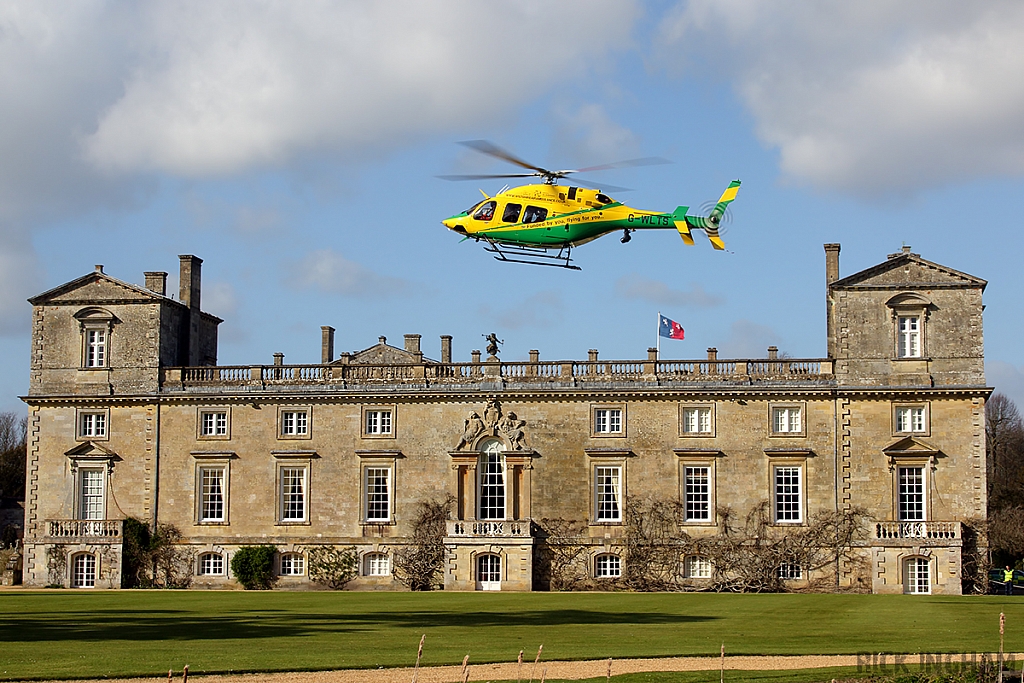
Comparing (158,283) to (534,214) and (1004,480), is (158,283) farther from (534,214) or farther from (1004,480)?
(1004,480)

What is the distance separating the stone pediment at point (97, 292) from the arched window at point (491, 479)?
12.8 meters

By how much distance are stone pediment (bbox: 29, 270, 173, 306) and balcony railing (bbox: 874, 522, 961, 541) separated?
2554 cm

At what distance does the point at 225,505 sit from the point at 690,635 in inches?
1025

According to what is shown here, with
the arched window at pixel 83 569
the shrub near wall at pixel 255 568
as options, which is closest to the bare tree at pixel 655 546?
the shrub near wall at pixel 255 568

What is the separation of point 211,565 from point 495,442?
34.9 ft

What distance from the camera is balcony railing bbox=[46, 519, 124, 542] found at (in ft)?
156

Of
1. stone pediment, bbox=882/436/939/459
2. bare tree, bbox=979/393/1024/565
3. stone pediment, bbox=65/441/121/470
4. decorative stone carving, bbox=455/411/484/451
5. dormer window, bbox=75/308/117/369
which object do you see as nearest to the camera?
stone pediment, bbox=882/436/939/459

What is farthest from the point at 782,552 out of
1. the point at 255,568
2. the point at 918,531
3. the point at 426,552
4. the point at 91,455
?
the point at 91,455

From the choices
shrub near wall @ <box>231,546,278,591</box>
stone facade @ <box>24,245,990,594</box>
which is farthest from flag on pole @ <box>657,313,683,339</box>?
shrub near wall @ <box>231,546,278,591</box>

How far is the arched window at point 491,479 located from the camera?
1836 inches

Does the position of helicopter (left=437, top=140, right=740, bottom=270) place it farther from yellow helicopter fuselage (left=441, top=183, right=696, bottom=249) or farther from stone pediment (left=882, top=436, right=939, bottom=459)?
stone pediment (left=882, top=436, right=939, bottom=459)

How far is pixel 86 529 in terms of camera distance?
47.8m

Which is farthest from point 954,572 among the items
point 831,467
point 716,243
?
point 716,243

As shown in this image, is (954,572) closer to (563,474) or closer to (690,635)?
(563,474)
